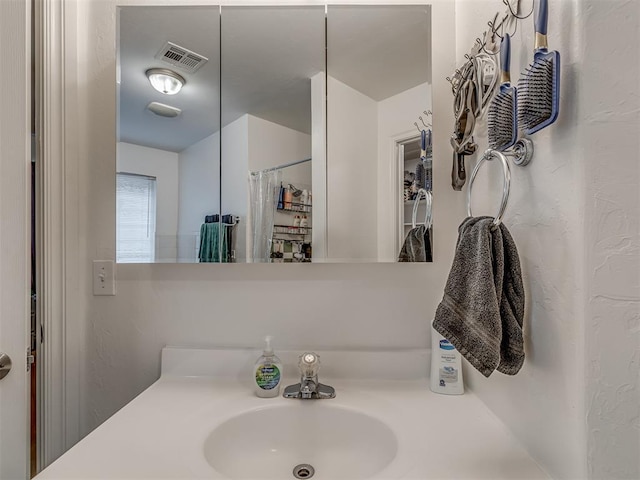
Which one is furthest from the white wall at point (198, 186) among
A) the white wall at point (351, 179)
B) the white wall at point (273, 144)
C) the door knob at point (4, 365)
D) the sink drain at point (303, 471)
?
the sink drain at point (303, 471)

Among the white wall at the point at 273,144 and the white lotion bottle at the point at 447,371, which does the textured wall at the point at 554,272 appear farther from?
the white wall at the point at 273,144

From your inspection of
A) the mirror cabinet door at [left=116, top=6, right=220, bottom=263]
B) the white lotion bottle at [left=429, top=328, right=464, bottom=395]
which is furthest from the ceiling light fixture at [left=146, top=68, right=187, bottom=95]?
the white lotion bottle at [left=429, top=328, right=464, bottom=395]

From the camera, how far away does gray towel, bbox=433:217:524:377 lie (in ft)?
1.90

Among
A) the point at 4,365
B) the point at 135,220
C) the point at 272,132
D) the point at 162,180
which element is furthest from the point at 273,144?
the point at 4,365

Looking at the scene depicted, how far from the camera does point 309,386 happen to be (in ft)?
2.87

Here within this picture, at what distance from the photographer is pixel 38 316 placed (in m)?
0.96

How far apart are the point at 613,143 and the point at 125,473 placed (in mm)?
940

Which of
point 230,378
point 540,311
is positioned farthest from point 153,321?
point 540,311

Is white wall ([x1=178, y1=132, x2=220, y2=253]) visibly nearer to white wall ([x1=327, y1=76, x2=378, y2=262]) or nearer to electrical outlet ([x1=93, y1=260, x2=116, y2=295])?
electrical outlet ([x1=93, y1=260, x2=116, y2=295])

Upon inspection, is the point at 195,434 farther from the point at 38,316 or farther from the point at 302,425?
the point at 38,316

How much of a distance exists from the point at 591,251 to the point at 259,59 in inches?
38.1

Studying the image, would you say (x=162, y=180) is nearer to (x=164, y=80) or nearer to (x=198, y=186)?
(x=198, y=186)

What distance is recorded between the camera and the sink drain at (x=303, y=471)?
2.57 feet

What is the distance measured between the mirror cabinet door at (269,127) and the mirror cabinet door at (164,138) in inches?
2.1
